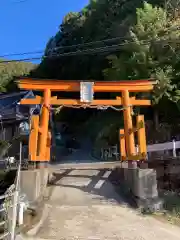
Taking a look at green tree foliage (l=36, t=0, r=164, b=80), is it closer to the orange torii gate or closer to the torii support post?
the orange torii gate

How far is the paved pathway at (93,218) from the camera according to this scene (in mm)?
7445

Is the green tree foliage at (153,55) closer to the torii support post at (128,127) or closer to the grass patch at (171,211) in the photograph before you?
the torii support post at (128,127)

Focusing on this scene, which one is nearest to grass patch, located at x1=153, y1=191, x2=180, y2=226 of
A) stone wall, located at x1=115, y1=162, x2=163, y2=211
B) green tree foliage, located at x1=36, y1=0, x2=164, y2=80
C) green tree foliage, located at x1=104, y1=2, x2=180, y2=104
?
stone wall, located at x1=115, y1=162, x2=163, y2=211

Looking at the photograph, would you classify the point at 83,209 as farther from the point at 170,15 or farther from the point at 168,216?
the point at 170,15

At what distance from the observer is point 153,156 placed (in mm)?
16484

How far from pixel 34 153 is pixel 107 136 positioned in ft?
39.4

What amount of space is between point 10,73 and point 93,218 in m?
34.0

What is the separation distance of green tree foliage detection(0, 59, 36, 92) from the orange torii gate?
24.6 metres

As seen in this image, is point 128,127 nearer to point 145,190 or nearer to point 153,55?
point 145,190

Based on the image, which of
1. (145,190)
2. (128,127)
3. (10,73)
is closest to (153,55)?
(128,127)

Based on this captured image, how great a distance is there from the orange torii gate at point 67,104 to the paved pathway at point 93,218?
154 centimetres

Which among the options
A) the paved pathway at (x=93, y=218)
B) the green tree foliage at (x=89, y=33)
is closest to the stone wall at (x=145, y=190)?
the paved pathway at (x=93, y=218)

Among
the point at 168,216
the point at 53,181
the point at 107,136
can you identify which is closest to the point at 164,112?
the point at 107,136

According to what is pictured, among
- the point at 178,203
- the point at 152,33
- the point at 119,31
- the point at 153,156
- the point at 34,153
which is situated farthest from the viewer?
the point at 119,31
